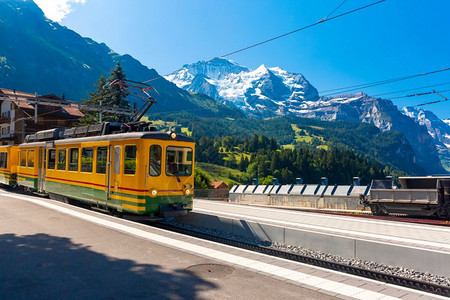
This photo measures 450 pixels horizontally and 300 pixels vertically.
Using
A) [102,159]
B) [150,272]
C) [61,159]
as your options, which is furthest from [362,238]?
[61,159]

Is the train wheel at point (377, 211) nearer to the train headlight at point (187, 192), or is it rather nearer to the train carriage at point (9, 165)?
the train headlight at point (187, 192)

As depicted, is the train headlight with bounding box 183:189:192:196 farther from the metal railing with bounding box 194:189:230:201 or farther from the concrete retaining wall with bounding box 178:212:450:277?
the metal railing with bounding box 194:189:230:201

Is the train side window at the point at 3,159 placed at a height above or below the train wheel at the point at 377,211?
above

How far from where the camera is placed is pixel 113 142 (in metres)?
12.1

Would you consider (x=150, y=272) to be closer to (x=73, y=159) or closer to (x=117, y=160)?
(x=117, y=160)

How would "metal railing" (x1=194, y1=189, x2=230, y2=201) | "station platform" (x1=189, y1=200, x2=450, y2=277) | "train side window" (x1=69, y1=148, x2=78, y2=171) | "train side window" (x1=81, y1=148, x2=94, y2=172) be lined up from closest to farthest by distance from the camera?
"station platform" (x1=189, y1=200, x2=450, y2=277) → "train side window" (x1=81, y1=148, x2=94, y2=172) → "train side window" (x1=69, y1=148, x2=78, y2=171) → "metal railing" (x1=194, y1=189, x2=230, y2=201)

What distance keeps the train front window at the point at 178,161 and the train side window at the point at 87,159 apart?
11.2 ft

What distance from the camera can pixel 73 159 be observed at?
47.6ft

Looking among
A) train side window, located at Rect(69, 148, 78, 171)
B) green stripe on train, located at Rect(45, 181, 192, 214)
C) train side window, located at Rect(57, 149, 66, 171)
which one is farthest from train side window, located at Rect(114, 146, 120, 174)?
train side window, located at Rect(57, 149, 66, 171)

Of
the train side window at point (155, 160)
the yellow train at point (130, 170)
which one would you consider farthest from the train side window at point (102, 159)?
the train side window at point (155, 160)

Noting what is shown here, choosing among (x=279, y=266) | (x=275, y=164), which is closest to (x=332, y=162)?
(x=275, y=164)

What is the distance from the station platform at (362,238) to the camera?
7743 mm

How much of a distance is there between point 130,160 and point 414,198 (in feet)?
47.3

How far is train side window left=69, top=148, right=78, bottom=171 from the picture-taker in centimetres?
1431
